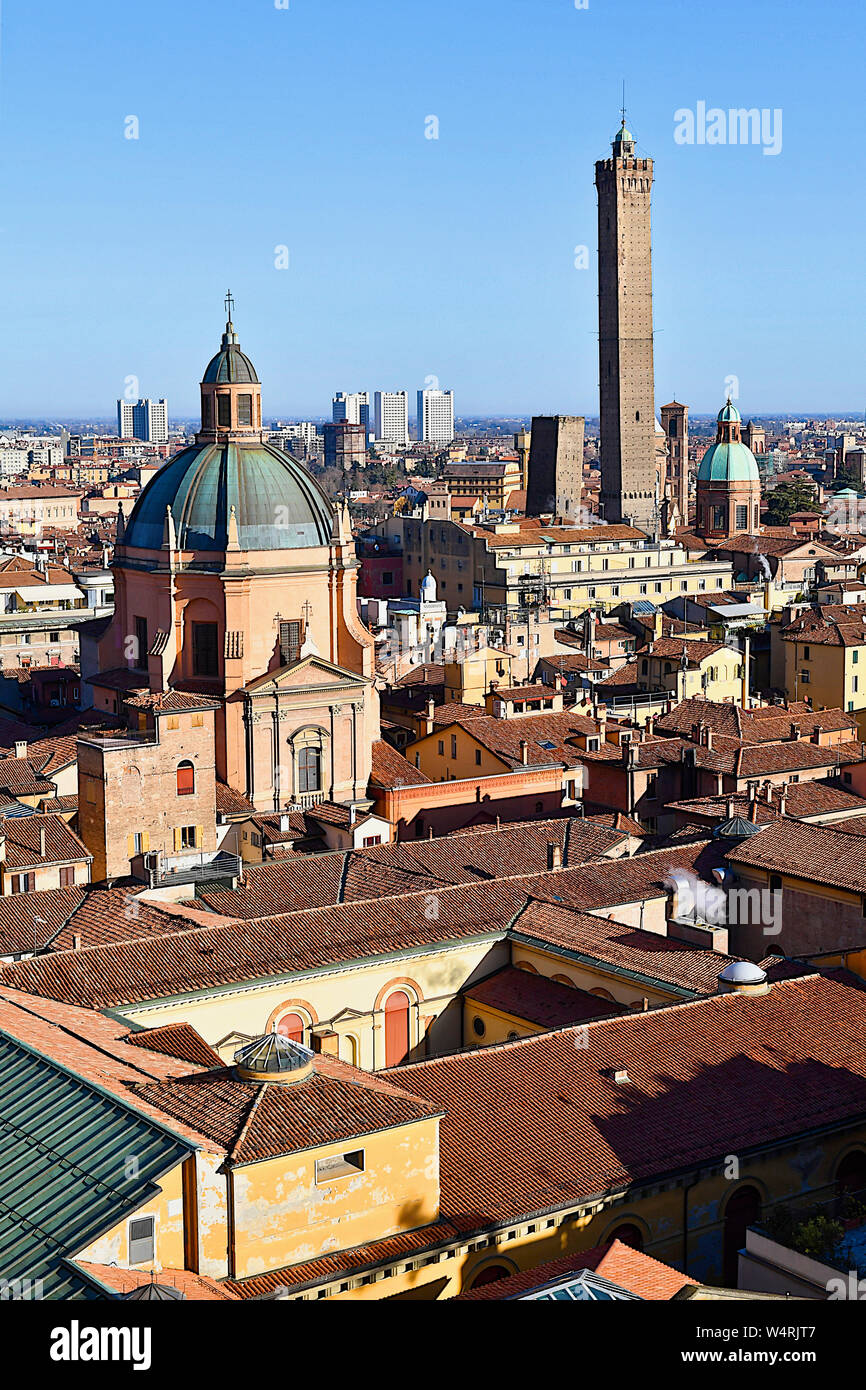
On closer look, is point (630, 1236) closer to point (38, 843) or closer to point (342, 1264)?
point (342, 1264)

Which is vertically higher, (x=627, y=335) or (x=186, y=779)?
(x=627, y=335)

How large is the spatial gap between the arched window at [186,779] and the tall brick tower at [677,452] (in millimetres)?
89098

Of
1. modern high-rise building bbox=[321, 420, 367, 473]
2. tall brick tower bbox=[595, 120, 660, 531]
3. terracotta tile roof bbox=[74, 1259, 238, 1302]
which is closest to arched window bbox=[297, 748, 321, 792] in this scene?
terracotta tile roof bbox=[74, 1259, 238, 1302]

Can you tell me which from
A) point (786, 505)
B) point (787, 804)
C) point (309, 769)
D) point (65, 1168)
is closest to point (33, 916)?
point (65, 1168)

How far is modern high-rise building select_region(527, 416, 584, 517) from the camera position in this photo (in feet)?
284

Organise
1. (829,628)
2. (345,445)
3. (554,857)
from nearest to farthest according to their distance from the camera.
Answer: (554,857) → (829,628) → (345,445)

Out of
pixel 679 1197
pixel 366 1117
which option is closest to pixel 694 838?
pixel 679 1197

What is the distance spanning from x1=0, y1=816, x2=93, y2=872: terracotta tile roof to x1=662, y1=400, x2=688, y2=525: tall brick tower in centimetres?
9023

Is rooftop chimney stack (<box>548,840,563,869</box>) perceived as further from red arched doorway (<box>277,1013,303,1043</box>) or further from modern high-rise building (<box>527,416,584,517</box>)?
modern high-rise building (<box>527,416,584,517</box>)

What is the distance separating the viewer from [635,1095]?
1516 centimetres

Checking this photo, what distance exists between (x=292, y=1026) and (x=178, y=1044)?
3.18 m

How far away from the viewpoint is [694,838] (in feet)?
79.0

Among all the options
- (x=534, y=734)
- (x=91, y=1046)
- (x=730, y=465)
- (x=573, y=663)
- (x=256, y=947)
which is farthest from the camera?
(x=730, y=465)
